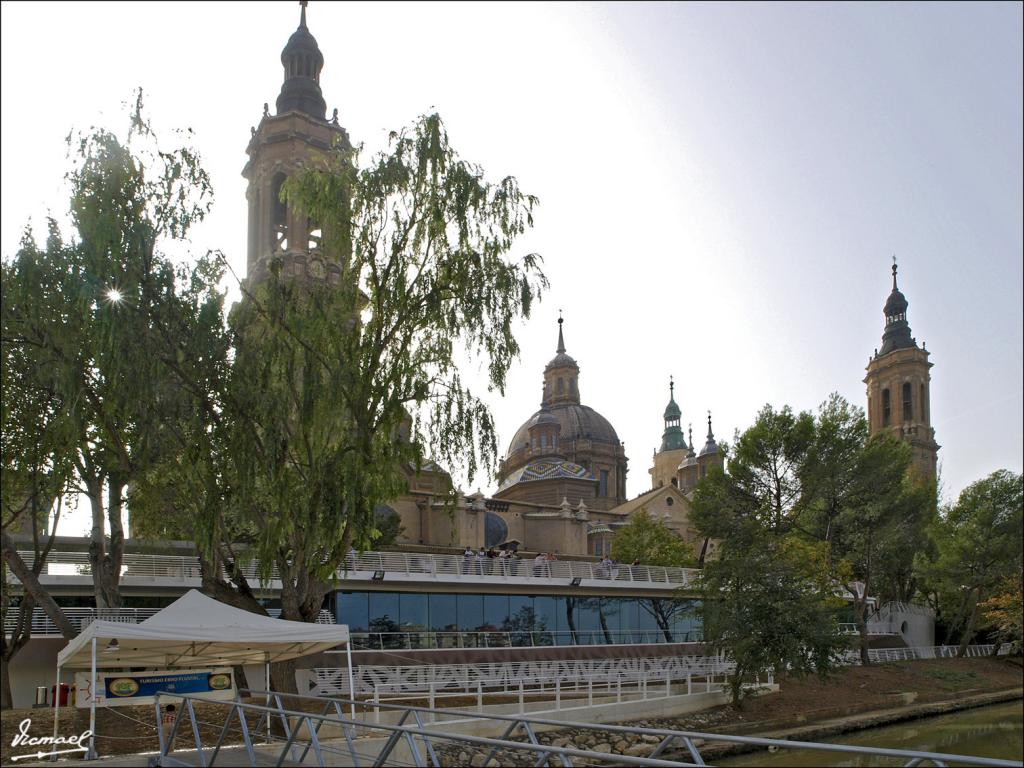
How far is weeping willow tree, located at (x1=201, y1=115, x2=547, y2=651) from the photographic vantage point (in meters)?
18.3

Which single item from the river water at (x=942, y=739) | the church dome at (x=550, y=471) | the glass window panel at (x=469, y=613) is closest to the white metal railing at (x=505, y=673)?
the glass window panel at (x=469, y=613)

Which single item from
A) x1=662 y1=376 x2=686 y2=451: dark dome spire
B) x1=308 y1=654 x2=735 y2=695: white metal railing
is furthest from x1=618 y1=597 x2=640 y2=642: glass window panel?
x1=662 y1=376 x2=686 y2=451: dark dome spire

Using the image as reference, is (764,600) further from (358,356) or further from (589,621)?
(358,356)

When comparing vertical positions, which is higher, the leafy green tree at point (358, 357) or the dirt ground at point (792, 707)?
the leafy green tree at point (358, 357)

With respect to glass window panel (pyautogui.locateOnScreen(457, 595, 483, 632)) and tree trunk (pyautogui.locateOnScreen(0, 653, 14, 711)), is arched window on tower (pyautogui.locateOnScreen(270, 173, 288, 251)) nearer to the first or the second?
glass window panel (pyautogui.locateOnScreen(457, 595, 483, 632))

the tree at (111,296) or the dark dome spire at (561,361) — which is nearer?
the tree at (111,296)

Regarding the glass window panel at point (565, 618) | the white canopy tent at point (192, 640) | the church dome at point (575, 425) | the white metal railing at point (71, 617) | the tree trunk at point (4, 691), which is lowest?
the glass window panel at point (565, 618)

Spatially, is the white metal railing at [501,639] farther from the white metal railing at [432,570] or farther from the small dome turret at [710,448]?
the small dome turret at [710,448]

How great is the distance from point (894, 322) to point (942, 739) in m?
57.4

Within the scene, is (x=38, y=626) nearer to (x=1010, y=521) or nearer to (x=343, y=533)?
(x=343, y=533)

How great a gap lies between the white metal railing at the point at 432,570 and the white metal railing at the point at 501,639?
1902 mm

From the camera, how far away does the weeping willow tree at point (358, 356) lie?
720 inches

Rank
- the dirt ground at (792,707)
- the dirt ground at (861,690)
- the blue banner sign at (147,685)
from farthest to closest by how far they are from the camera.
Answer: the dirt ground at (861,690)
the dirt ground at (792,707)
the blue banner sign at (147,685)

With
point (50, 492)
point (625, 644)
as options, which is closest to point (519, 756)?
point (50, 492)
